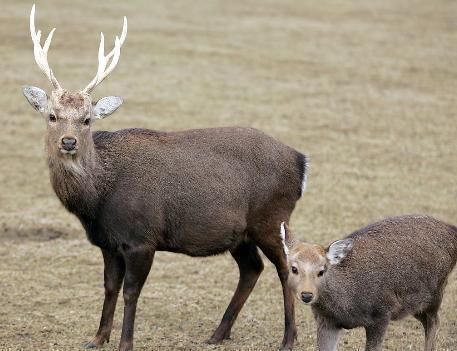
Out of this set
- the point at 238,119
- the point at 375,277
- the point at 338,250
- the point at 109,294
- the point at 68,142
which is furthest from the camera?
the point at 238,119

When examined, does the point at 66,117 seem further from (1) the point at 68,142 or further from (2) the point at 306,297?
(2) the point at 306,297

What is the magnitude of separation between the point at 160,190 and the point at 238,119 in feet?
32.0

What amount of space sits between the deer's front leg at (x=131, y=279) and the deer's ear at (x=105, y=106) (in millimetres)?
1374

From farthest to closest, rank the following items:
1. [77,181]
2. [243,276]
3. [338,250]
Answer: [243,276] → [77,181] → [338,250]

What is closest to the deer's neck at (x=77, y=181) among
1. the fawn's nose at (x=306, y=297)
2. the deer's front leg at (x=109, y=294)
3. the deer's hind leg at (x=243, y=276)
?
the deer's front leg at (x=109, y=294)

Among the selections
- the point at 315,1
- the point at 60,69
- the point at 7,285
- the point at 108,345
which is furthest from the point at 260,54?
the point at 108,345

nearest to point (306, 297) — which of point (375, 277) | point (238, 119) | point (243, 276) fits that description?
point (375, 277)

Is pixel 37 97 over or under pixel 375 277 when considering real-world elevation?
over

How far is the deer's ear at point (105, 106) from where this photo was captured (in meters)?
9.38

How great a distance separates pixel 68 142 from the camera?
896 cm

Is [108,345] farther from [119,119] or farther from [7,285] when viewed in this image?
[119,119]

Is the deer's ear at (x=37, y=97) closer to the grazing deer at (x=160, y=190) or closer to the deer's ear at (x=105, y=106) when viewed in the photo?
the grazing deer at (x=160, y=190)

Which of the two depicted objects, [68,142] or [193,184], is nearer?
[68,142]

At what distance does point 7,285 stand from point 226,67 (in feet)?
39.7
